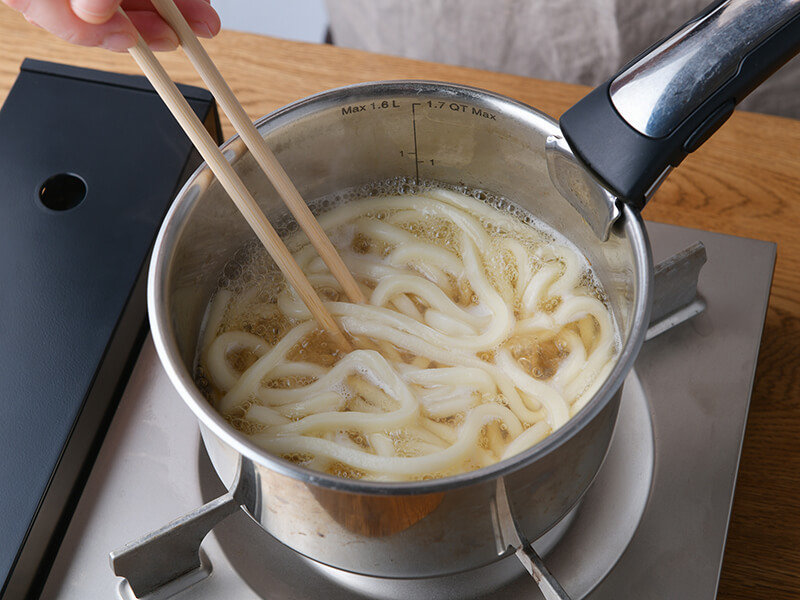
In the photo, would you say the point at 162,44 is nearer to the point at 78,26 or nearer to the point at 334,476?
the point at 78,26

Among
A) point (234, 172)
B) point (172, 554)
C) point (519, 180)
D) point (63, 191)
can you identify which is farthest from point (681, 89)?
point (63, 191)

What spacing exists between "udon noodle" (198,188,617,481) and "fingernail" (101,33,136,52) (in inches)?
11.4

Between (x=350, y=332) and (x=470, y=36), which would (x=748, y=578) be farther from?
(x=470, y=36)

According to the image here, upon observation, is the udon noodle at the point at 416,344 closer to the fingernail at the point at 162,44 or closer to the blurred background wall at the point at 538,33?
the fingernail at the point at 162,44

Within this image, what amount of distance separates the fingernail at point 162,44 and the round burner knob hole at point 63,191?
282 millimetres

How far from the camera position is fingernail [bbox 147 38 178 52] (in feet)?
2.40

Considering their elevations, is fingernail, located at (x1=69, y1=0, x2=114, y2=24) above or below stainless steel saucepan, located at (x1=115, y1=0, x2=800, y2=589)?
above

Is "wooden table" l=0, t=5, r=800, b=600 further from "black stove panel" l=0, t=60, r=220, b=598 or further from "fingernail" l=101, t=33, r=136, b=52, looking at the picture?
"fingernail" l=101, t=33, r=136, b=52

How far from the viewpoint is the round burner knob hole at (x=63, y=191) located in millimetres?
969

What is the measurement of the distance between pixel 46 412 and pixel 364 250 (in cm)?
35

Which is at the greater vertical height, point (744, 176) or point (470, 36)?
point (470, 36)

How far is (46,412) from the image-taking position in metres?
0.80

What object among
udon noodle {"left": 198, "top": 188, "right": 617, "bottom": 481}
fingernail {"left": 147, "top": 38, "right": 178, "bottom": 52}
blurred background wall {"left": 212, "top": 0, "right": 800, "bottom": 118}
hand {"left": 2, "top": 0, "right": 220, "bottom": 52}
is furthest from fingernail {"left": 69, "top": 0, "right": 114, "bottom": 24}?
blurred background wall {"left": 212, "top": 0, "right": 800, "bottom": 118}

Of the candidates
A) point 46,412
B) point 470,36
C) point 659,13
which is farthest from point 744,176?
point 46,412
